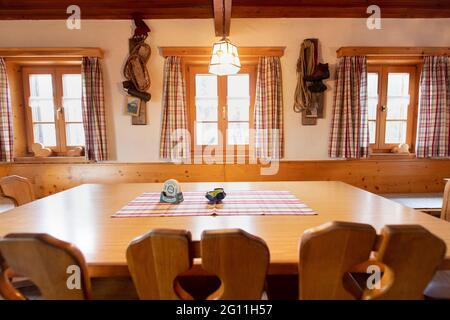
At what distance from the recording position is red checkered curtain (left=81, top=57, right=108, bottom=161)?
2.69 m

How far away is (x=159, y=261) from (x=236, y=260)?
0.21 m

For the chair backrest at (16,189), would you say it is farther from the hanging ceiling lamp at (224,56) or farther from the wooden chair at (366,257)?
the wooden chair at (366,257)

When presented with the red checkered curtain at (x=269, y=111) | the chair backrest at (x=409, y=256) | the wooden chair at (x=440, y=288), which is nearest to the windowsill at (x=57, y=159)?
the red checkered curtain at (x=269, y=111)

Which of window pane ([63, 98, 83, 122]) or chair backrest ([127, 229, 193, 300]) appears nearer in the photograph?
chair backrest ([127, 229, 193, 300])

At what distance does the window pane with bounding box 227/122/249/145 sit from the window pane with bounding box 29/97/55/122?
211 cm

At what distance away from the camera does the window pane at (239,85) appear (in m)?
2.88

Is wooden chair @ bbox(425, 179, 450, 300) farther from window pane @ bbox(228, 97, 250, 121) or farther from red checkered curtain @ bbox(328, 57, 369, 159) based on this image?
window pane @ bbox(228, 97, 250, 121)

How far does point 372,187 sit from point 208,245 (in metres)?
2.87

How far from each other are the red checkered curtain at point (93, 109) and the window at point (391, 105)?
309cm

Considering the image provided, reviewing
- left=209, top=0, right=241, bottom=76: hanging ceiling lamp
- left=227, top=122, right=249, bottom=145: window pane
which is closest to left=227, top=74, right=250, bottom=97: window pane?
left=227, top=122, right=249, bottom=145: window pane
